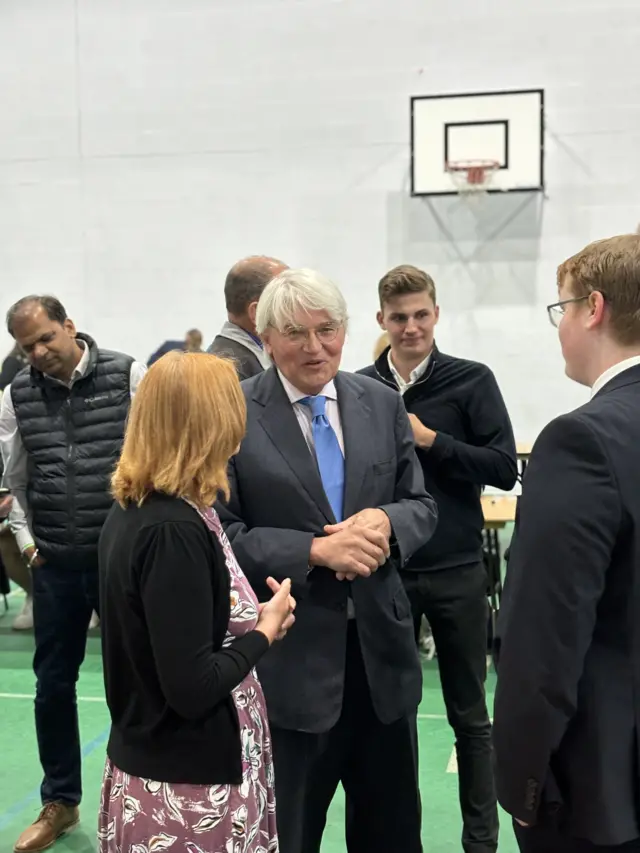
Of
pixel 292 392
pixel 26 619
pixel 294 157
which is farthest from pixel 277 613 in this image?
pixel 294 157

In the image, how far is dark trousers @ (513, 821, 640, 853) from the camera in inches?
50.3

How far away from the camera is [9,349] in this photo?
7641 millimetres

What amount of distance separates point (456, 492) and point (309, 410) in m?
0.72

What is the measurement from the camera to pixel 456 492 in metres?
2.46

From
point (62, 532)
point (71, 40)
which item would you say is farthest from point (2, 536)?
point (71, 40)

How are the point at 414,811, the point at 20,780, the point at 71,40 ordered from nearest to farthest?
the point at 414,811 → the point at 20,780 → the point at 71,40

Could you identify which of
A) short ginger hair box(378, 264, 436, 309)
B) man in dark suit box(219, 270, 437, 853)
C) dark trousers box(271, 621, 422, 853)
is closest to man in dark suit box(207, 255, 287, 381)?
short ginger hair box(378, 264, 436, 309)

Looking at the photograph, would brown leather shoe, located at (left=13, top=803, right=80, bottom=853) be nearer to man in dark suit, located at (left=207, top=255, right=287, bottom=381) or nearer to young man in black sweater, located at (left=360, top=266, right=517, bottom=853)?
young man in black sweater, located at (left=360, top=266, right=517, bottom=853)

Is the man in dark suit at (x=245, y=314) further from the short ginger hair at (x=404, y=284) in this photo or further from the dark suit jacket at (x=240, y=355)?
the short ginger hair at (x=404, y=284)

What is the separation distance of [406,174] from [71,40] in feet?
10.2

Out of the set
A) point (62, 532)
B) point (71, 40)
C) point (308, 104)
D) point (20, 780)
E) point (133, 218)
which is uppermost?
point (71, 40)

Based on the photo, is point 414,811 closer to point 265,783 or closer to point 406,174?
point 265,783

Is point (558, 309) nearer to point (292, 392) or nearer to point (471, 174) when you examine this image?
point (292, 392)

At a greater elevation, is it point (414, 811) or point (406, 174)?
point (406, 174)
